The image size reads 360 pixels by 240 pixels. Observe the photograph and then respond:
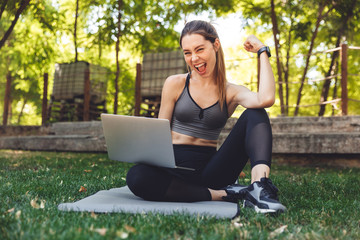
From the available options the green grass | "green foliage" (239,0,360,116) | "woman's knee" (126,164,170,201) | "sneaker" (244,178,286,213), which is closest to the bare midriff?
"woman's knee" (126,164,170,201)

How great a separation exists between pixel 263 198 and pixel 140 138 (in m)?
0.85

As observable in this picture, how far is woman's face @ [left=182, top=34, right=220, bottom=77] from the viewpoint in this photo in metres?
2.69

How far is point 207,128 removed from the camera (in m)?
2.79

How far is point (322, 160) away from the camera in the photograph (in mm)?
6148

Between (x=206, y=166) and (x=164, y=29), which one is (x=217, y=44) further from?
(x=164, y=29)

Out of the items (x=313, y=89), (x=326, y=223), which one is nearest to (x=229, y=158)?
(x=326, y=223)

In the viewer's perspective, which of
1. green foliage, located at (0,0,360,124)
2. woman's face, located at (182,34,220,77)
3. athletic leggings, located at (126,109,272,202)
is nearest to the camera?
athletic leggings, located at (126,109,272,202)

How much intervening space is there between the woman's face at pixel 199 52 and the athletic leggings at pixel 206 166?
0.44m

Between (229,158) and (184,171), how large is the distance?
34 centimetres

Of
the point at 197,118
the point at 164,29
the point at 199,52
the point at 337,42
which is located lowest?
the point at 197,118

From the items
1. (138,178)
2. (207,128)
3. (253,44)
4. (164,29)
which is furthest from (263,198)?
(164,29)

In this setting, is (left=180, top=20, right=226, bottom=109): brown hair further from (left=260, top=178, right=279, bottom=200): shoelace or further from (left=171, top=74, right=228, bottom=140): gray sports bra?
(left=260, top=178, right=279, bottom=200): shoelace

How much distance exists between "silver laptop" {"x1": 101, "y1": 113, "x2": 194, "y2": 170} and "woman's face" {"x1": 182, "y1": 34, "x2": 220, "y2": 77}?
65 cm

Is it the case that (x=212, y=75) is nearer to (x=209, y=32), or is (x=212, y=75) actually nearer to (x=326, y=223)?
(x=209, y=32)
